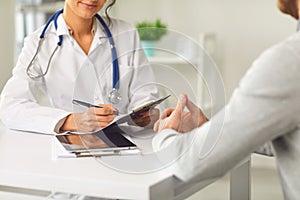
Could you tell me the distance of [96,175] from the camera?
1147mm

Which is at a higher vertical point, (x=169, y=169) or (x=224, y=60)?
(x=224, y=60)

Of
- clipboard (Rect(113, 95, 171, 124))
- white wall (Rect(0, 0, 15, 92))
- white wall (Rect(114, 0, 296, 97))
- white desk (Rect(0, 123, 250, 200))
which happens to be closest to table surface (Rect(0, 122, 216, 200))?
white desk (Rect(0, 123, 250, 200))

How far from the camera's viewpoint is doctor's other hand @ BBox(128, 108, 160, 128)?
1.53 m

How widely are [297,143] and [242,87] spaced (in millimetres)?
167

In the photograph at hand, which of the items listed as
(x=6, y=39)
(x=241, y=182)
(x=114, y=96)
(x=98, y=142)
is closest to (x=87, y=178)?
(x=98, y=142)

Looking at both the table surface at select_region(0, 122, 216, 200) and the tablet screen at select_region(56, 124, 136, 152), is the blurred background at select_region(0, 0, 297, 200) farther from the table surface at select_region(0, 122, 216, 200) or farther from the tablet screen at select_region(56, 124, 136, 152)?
the table surface at select_region(0, 122, 216, 200)

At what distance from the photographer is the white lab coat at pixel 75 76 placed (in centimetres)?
167

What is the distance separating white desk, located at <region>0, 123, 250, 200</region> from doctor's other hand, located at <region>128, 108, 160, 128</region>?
0.24m

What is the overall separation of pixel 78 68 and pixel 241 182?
61 cm

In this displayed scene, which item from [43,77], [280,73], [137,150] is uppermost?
[43,77]

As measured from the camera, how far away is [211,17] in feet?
A: 11.8

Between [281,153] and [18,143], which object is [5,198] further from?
[281,153]

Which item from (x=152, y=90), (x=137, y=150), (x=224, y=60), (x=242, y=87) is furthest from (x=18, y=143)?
(x=224, y=60)

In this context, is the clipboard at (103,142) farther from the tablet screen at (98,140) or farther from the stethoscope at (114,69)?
the stethoscope at (114,69)
